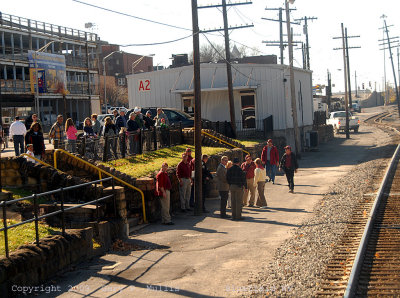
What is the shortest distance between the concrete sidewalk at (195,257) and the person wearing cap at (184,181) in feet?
2.35

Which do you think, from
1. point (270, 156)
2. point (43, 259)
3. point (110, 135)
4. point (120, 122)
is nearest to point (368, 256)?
point (43, 259)

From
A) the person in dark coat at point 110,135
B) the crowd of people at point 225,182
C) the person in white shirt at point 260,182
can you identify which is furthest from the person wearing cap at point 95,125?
the person in white shirt at point 260,182

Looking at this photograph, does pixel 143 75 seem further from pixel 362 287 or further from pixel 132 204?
pixel 362 287

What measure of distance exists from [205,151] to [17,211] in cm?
1287

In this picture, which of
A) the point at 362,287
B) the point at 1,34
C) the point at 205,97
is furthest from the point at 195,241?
the point at 1,34

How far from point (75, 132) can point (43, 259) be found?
8695 mm

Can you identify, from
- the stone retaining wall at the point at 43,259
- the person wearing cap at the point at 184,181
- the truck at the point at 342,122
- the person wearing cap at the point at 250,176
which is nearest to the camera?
the stone retaining wall at the point at 43,259

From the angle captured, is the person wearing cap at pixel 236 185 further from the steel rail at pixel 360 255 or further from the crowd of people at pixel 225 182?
the steel rail at pixel 360 255

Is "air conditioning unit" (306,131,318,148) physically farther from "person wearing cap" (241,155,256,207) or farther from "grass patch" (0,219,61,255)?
"grass patch" (0,219,61,255)

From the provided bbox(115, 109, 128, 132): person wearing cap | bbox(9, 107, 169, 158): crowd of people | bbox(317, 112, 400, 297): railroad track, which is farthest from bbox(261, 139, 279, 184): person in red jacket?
bbox(115, 109, 128, 132): person wearing cap

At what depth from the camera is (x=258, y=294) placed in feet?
29.6

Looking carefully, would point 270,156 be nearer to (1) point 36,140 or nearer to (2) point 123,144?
(2) point 123,144

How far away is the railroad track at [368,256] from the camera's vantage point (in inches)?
364

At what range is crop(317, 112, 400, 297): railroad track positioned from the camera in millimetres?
9258
